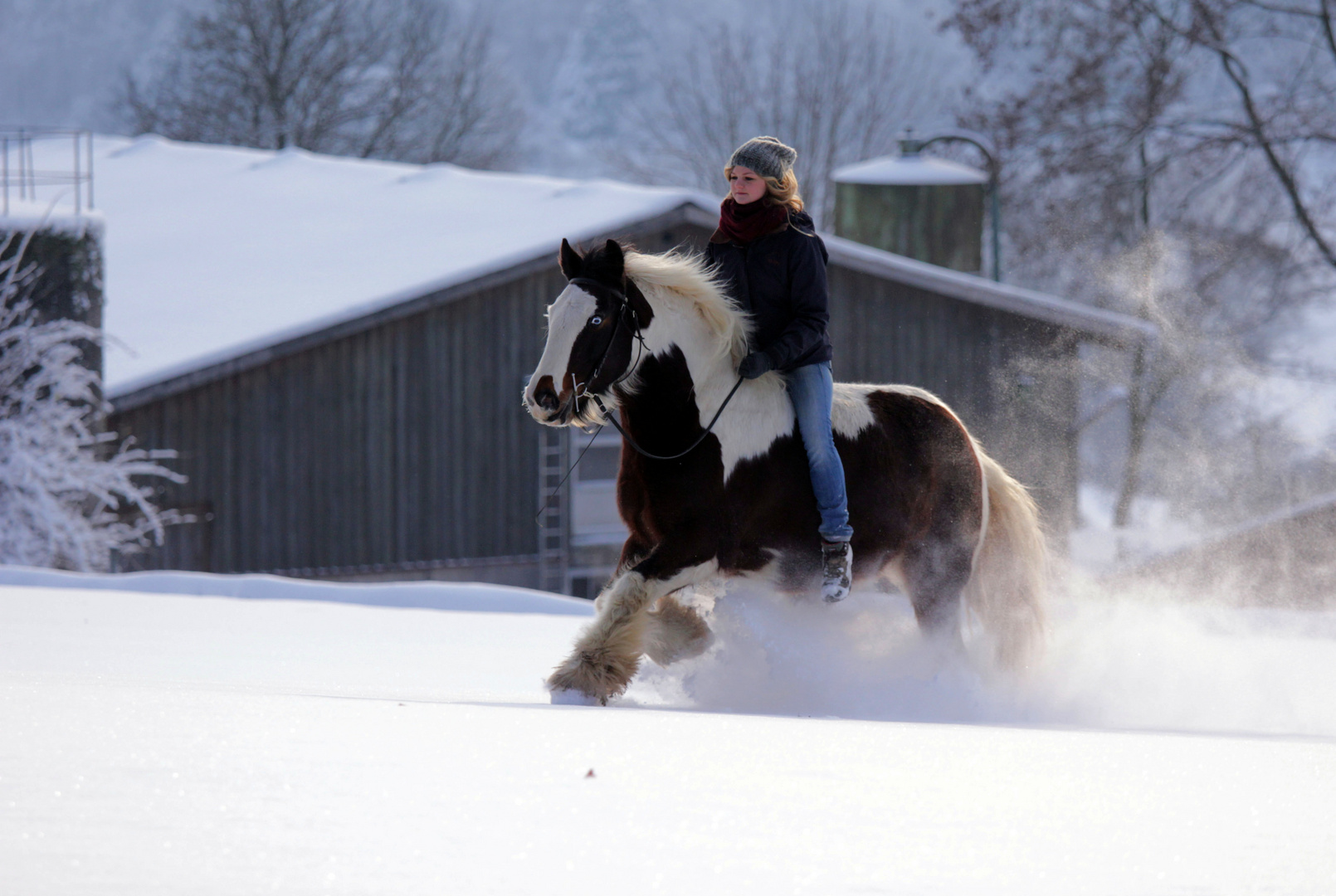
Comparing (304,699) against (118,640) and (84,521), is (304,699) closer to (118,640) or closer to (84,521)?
(118,640)

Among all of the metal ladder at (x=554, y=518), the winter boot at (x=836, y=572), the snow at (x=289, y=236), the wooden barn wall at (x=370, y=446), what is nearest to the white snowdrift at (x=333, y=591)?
the winter boot at (x=836, y=572)

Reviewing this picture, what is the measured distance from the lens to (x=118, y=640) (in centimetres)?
553

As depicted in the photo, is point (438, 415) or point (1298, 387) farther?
point (1298, 387)

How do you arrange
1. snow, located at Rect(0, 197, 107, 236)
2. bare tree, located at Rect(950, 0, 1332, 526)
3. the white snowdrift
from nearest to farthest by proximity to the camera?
the white snowdrift < snow, located at Rect(0, 197, 107, 236) < bare tree, located at Rect(950, 0, 1332, 526)

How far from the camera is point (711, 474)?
15.0 ft

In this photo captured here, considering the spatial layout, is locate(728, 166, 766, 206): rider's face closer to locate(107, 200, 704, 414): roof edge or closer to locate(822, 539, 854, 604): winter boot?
locate(822, 539, 854, 604): winter boot

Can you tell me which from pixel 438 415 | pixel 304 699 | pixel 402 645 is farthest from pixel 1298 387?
pixel 304 699

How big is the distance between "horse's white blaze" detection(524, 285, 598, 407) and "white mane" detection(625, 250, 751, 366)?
0.30m

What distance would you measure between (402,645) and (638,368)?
89.8 inches

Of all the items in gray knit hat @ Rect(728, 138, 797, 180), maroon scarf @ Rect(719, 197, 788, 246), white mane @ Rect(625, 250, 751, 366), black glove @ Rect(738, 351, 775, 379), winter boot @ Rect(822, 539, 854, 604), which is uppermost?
gray knit hat @ Rect(728, 138, 797, 180)

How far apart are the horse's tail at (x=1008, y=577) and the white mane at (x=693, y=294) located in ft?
4.46

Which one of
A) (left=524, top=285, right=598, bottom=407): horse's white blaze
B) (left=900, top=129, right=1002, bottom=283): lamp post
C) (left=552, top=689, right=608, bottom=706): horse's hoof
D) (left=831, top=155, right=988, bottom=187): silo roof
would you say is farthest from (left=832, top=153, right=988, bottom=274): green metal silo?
(left=552, top=689, right=608, bottom=706): horse's hoof

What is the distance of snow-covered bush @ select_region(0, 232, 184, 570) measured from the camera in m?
12.2

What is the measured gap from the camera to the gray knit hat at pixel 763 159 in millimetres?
4711
